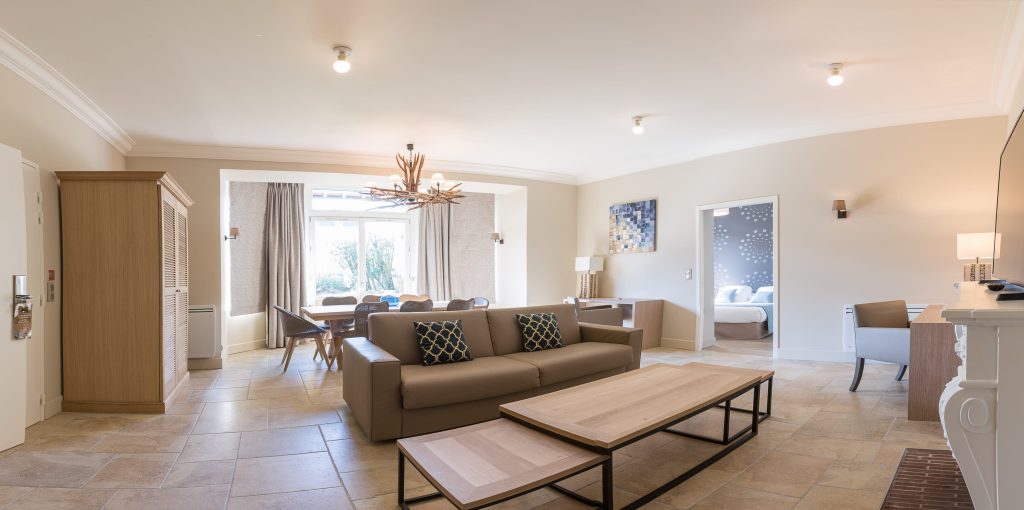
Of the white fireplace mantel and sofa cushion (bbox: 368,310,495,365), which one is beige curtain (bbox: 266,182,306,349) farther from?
the white fireplace mantel

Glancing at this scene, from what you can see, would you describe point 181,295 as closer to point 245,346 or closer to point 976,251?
point 245,346

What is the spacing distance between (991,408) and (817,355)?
14.6ft

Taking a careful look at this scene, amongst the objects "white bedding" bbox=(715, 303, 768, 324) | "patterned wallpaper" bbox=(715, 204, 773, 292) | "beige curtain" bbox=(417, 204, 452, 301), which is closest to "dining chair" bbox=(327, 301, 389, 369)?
"beige curtain" bbox=(417, 204, 452, 301)

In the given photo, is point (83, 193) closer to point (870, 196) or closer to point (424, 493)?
point (424, 493)

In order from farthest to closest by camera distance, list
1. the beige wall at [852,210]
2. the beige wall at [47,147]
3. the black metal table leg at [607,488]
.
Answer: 1. the beige wall at [852,210]
2. the beige wall at [47,147]
3. the black metal table leg at [607,488]

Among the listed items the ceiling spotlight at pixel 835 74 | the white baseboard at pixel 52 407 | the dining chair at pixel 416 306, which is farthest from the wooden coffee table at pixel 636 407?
the white baseboard at pixel 52 407

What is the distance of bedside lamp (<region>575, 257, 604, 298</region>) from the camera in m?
7.81

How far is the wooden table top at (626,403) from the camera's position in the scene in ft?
7.36

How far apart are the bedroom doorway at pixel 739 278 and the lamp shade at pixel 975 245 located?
173 cm

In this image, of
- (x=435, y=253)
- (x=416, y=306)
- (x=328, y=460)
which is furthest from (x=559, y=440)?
(x=435, y=253)

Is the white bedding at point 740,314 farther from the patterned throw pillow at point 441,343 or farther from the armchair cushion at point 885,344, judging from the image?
the patterned throw pillow at point 441,343

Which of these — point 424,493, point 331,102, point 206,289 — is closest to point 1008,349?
point 424,493

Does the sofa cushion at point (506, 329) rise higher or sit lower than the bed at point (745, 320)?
higher

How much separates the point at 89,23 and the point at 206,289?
11.8 ft
